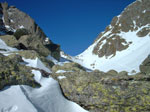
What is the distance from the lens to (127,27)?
63812mm

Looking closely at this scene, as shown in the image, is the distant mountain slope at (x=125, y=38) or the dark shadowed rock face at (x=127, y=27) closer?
the distant mountain slope at (x=125, y=38)

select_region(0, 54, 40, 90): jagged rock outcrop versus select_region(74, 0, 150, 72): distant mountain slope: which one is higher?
select_region(74, 0, 150, 72): distant mountain slope

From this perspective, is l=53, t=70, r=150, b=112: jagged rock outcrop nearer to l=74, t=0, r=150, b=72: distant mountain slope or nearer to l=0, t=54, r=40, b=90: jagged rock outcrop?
l=0, t=54, r=40, b=90: jagged rock outcrop

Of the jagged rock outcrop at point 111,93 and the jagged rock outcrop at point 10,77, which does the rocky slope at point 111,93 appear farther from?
the jagged rock outcrop at point 10,77

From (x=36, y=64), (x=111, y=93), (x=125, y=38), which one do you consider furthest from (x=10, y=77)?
(x=125, y=38)

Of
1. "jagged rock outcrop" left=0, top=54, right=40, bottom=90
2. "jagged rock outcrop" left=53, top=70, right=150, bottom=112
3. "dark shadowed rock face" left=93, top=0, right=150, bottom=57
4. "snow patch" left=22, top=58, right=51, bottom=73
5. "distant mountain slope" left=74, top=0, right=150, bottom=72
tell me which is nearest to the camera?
"jagged rock outcrop" left=53, top=70, right=150, bottom=112

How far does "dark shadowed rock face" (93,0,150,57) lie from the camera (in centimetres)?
5350

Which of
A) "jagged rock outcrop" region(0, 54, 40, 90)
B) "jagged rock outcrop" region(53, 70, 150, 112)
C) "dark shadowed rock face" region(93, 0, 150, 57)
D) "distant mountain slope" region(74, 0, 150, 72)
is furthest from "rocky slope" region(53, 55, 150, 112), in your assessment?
"dark shadowed rock face" region(93, 0, 150, 57)

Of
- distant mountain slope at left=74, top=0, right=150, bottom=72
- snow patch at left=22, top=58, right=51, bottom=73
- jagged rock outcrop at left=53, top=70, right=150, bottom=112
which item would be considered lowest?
jagged rock outcrop at left=53, top=70, right=150, bottom=112

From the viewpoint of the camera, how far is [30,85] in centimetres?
596

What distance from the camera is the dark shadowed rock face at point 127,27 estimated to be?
53.5 metres

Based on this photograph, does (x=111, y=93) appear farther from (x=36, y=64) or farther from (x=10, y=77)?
(x=36, y=64)

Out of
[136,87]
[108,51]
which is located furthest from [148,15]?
[136,87]

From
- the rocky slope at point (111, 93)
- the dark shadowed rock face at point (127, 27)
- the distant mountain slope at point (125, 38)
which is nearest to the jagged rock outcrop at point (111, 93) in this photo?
the rocky slope at point (111, 93)
